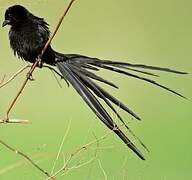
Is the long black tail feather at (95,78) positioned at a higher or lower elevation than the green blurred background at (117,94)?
higher

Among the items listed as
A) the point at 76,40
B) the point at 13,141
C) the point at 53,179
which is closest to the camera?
the point at 53,179

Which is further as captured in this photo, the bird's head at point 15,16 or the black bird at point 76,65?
the bird's head at point 15,16

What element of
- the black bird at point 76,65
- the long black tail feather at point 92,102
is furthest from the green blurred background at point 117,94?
the long black tail feather at point 92,102

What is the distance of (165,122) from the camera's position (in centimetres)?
543

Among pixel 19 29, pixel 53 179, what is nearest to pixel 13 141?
pixel 19 29

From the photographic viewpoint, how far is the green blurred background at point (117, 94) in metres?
4.46

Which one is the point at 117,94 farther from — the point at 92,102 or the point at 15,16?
the point at 92,102

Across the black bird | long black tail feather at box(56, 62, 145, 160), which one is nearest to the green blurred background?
the black bird

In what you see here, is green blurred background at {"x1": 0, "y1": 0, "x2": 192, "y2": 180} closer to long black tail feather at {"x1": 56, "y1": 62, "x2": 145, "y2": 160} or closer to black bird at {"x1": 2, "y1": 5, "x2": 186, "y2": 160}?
black bird at {"x1": 2, "y1": 5, "x2": 186, "y2": 160}

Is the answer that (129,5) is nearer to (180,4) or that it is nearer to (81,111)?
(180,4)

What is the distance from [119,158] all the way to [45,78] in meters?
1.78

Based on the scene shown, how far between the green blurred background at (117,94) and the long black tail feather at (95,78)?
101 cm

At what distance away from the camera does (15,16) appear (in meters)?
2.92

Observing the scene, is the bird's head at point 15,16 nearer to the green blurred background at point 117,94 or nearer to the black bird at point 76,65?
the black bird at point 76,65
